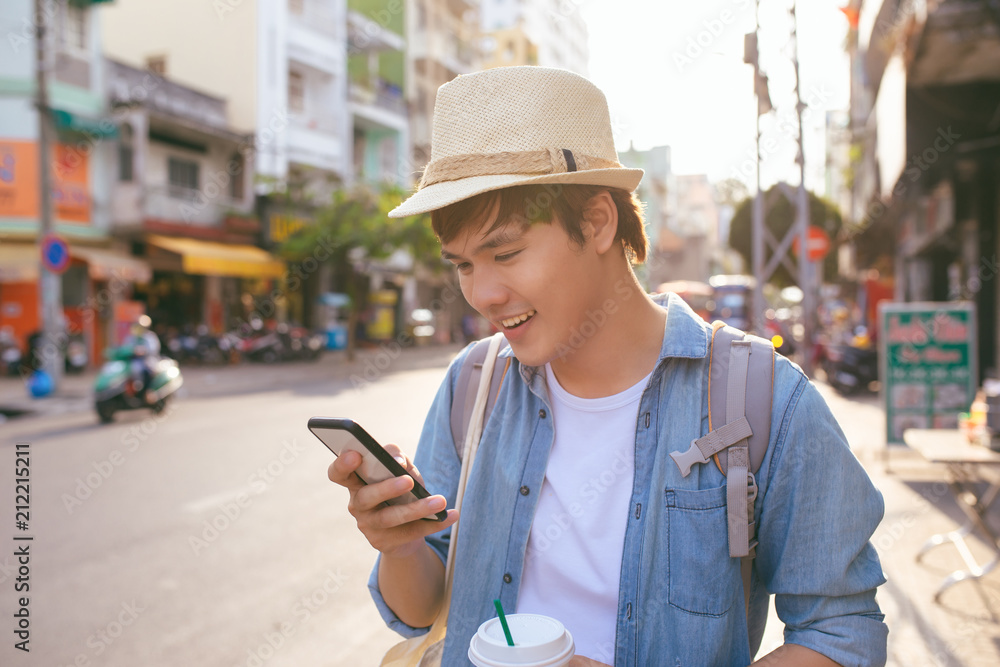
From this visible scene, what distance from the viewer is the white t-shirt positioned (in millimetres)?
1382

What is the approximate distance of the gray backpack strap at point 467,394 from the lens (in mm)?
1597

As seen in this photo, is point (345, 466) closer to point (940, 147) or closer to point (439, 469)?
point (439, 469)

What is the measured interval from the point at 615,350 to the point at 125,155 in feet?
68.8

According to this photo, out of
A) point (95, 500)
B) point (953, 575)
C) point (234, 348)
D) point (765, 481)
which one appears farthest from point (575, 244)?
point (234, 348)

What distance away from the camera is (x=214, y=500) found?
5715 millimetres

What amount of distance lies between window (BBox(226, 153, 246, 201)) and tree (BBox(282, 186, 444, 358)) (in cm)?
277

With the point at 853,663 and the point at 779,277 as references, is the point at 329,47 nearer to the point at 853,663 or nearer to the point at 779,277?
the point at 779,277

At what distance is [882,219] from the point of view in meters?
16.0
